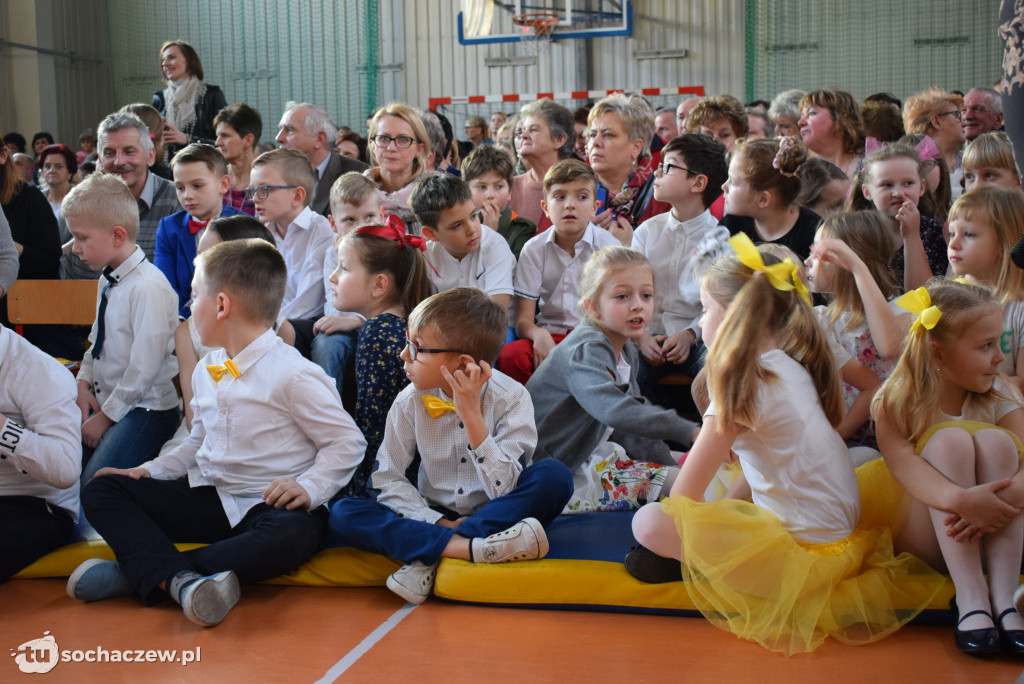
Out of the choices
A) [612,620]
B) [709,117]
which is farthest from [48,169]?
[612,620]

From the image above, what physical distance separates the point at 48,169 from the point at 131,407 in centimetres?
415

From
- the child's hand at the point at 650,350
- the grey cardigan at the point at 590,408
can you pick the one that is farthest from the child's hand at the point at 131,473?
the child's hand at the point at 650,350

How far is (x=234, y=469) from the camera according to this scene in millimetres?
2371

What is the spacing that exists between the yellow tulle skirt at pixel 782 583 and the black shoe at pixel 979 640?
0.12 m

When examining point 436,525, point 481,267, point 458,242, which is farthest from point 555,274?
point 436,525

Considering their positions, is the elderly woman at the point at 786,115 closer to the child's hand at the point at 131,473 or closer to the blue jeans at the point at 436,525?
the blue jeans at the point at 436,525

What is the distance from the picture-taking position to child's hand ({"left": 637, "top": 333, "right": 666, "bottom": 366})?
3043 mm

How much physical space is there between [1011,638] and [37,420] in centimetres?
232

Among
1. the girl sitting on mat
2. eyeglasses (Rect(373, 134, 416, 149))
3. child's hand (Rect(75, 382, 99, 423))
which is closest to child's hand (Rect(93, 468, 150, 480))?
child's hand (Rect(75, 382, 99, 423))

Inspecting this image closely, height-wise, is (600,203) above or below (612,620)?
above

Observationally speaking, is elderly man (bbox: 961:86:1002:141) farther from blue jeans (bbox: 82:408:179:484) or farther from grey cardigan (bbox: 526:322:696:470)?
blue jeans (bbox: 82:408:179:484)

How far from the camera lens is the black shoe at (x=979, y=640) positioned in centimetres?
179

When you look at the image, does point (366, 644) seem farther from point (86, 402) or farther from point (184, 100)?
point (184, 100)

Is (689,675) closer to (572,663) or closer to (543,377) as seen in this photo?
(572,663)
